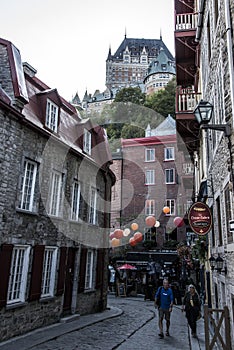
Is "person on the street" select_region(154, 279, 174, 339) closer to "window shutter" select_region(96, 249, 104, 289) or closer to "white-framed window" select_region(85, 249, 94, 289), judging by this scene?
"white-framed window" select_region(85, 249, 94, 289)

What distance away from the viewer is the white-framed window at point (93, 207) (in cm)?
1483

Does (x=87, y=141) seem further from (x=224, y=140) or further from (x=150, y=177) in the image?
(x=150, y=177)

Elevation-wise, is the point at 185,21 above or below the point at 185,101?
above

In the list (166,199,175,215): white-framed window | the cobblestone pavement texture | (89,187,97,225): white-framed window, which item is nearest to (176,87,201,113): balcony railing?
(89,187,97,225): white-framed window

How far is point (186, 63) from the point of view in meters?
15.3

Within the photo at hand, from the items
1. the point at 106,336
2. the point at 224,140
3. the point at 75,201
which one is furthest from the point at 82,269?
the point at 224,140

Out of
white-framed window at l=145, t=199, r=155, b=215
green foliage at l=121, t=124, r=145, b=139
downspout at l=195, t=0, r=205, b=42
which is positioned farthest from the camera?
green foliage at l=121, t=124, r=145, b=139

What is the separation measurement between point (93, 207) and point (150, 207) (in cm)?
1653

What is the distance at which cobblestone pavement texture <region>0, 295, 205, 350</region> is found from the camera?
8.54 metres

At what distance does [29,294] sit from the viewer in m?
9.82

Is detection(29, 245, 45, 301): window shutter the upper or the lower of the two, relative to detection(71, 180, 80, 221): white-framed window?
lower

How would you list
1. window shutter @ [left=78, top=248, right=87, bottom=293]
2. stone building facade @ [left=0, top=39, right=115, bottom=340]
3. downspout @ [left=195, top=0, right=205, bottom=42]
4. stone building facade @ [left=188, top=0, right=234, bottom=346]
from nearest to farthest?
stone building facade @ [left=188, top=0, right=234, bottom=346] → stone building facade @ [left=0, top=39, right=115, bottom=340] → downspout @ [left=195, top=0, right=205, bottom=42] → window shutter @ [left=78, top=248, right=87, bottom=293]

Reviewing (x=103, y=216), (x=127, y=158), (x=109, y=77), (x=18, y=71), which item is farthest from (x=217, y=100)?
(x=109, y=77)

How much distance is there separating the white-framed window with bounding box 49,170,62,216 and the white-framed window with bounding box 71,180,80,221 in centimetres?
109
